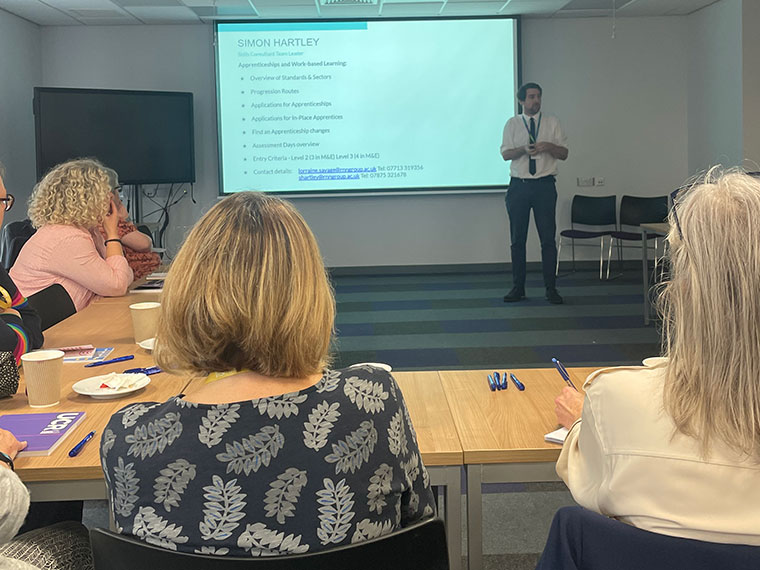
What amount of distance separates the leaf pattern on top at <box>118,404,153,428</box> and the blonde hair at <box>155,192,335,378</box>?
0.10 meters

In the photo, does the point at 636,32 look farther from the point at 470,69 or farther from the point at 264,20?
the point at 264,20

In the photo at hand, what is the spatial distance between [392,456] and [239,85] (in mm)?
7246

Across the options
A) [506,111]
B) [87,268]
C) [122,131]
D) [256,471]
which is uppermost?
[506,111]

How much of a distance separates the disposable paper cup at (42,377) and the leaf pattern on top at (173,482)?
0.76m

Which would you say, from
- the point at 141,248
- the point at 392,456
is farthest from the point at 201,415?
the point at 141,248

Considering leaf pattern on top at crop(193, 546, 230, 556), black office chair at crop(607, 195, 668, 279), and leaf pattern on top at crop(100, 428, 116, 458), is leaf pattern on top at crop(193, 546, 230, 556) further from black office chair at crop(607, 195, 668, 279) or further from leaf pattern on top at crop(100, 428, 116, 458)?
black office chair at crop(607, 195, 668, 279)

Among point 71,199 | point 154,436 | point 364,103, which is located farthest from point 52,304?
point 364,103

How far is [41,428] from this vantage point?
1.68 m

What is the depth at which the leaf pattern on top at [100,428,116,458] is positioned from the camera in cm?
122

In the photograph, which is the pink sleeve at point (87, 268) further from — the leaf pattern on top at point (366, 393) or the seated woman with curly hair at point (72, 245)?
the leaf pattern on top at point (366, 393)

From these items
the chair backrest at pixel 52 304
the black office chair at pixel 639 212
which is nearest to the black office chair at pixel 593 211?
the black office chair at pixel 639 212

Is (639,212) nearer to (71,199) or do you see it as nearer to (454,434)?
(71,199)

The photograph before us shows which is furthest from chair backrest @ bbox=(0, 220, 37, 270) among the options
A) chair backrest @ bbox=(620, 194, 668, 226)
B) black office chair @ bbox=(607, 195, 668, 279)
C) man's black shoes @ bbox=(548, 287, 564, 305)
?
chair backrest @ bbox=(620, 194, 668, 226)

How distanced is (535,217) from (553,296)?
0.71 metres
